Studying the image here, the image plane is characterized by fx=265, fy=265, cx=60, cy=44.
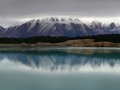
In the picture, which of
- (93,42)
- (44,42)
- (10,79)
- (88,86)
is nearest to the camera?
(88,86)

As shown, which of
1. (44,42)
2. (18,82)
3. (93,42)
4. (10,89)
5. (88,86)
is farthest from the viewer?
(44,42)

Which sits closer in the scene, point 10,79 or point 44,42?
point 10,79

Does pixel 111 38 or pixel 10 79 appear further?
pixel 111 38

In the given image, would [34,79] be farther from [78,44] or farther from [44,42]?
[44,42]

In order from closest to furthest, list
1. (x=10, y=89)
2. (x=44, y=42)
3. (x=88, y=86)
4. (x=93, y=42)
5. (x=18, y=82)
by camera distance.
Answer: (x=10, y=89) → (x=88, y=86) → (x=18, y=82) → (x=93, y=42) → (x=44, y=42)

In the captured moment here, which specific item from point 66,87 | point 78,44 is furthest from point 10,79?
point 78,44

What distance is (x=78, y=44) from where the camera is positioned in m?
133

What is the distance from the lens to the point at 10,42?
13488 cm

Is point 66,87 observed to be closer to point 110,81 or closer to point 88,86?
point 88,86

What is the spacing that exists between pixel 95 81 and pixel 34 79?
5331 millimetres

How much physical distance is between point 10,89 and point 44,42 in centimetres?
12352

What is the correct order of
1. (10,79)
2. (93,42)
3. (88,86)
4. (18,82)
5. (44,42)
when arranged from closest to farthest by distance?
(88,86) → (18,82) → (10,79) → (93,42) → (44,42)

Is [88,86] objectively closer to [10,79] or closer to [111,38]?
[10,79]

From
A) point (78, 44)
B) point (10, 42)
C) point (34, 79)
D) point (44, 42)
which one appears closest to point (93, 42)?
point (78, 44)
